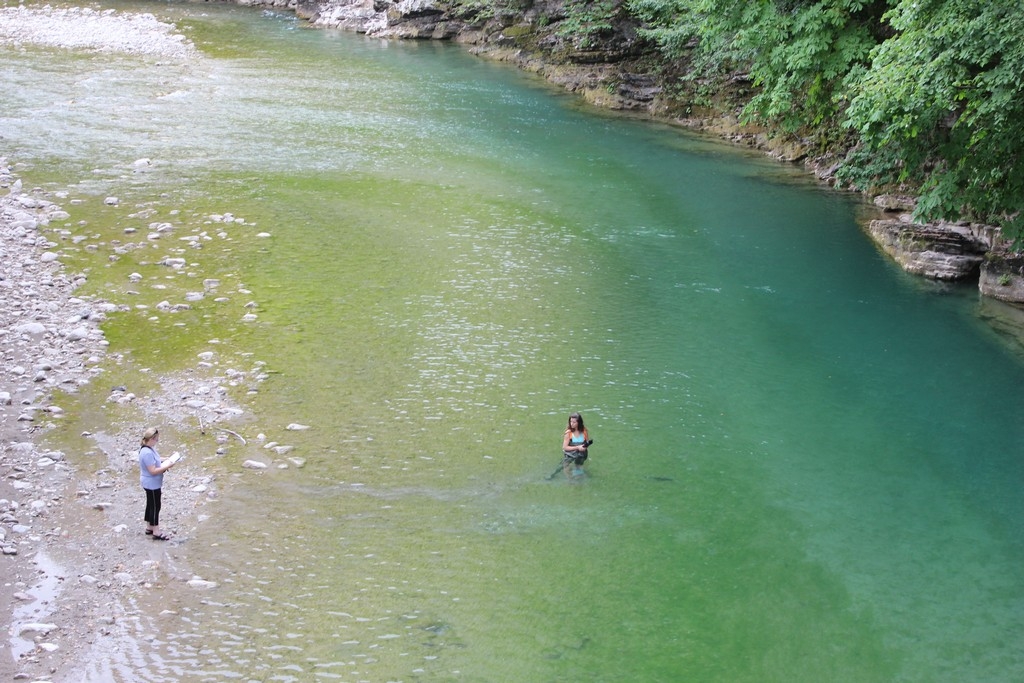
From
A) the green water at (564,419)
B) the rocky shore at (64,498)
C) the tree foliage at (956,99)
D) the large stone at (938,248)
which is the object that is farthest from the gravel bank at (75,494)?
the large stone at (938,248)

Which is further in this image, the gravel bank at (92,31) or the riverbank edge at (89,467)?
the gravel bank at (92,31)

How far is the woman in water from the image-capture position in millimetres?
12617

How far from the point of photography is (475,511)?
11984mm

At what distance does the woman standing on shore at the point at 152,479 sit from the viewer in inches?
425

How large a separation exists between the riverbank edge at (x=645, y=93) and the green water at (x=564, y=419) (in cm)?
67

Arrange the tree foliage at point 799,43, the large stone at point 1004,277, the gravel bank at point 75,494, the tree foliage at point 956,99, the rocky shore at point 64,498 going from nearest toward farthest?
the gravel bank at point 75,494
the rocky shore at point 64,498
the tree foliage at point 956,99
the large stone at point 1004,277
the tree foliage at point 799,43

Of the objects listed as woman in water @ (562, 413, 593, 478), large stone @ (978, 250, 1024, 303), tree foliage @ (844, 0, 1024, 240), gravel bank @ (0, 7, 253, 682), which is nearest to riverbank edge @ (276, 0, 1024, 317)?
large stone @ (978, 250, 1024, 303)

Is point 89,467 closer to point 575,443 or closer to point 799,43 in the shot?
point 575,443

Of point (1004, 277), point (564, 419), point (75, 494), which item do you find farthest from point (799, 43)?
point (75, 494)

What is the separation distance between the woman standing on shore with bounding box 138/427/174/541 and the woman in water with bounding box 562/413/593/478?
194 inches

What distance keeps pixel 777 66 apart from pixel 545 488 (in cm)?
1445

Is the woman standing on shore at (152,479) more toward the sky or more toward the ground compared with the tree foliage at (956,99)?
more toward the ground

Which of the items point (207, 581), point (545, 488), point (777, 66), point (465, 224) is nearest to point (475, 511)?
point (545, 488)

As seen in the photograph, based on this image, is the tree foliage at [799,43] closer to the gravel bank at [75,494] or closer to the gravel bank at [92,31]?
the gravel bank at [75,494]
